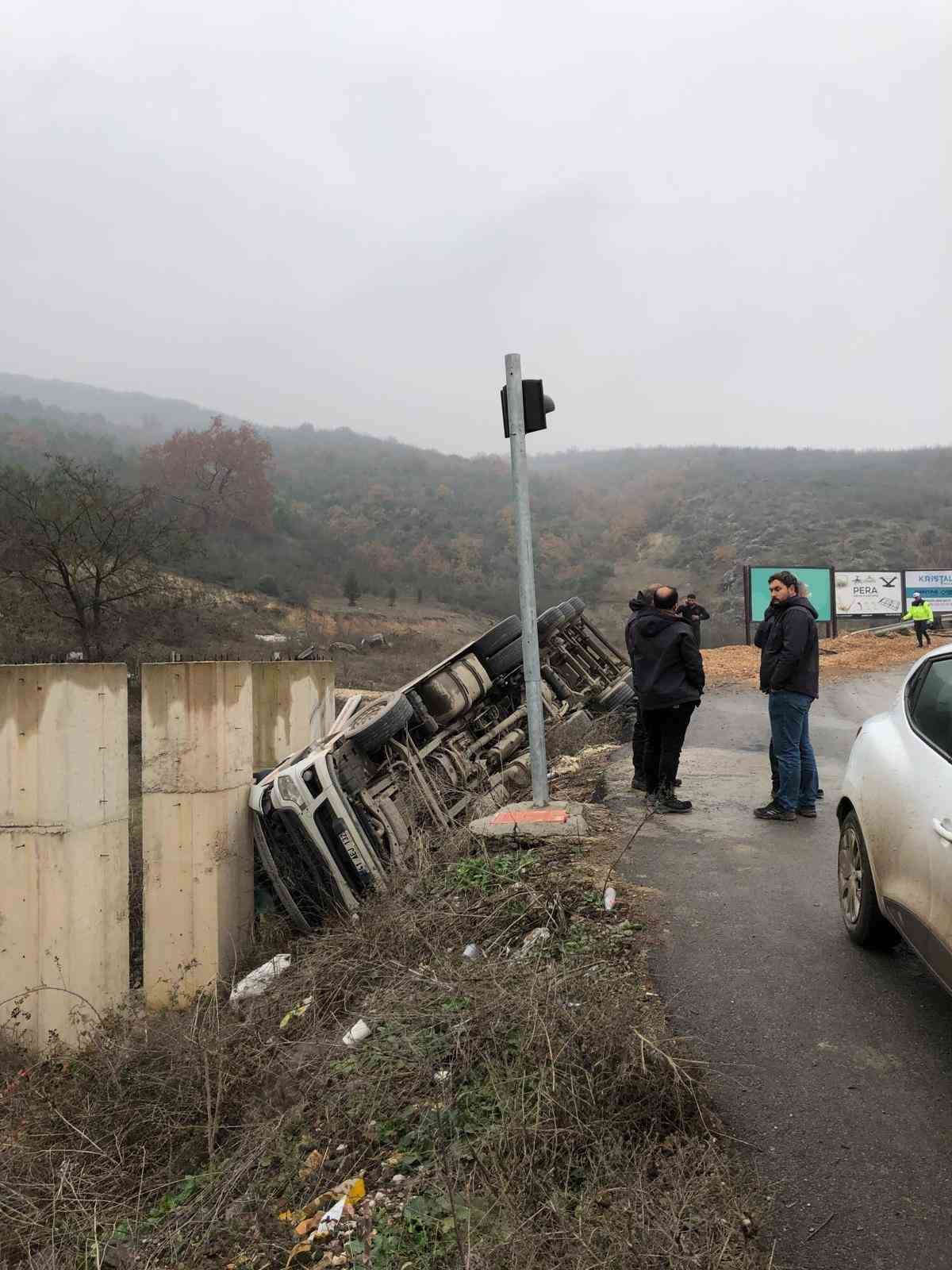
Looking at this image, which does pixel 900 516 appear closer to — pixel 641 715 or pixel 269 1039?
pixel 641 715

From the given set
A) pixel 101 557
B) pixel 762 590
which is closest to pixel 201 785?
pixel 101 557

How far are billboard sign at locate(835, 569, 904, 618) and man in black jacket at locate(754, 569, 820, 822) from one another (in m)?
24.3

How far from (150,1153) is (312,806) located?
2997 millimetres

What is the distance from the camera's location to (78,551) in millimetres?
22078

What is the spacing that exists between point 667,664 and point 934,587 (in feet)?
90.3

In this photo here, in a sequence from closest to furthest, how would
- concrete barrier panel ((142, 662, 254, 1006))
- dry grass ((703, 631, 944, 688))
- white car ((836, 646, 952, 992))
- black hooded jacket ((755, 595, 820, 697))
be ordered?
white car ((836, 646, 952, 992)) → black hooded jacket ((755, 595, 820, 697)) → concrete barrier panel ((142, 662, 254, 1006)) → dry grass ((703, 631, 944, 688))

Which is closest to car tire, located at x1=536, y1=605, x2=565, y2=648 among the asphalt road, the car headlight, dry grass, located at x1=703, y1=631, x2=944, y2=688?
the asphalt road

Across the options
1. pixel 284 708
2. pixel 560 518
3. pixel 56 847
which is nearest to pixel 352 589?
pixel 284 708

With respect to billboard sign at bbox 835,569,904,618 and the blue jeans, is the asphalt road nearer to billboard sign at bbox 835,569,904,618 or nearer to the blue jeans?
the blue jeans

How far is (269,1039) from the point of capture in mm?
4766

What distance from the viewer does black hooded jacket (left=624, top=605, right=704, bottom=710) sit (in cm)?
712

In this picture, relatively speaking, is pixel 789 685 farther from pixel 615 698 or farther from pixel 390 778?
pixel 615 698

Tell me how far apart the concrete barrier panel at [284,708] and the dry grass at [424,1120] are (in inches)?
228

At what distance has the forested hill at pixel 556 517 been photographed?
2034 inches
